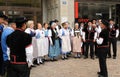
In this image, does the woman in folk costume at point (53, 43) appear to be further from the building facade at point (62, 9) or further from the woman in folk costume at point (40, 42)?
the building facade at point (62, 9)

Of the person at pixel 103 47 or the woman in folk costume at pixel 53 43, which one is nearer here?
the person at pixel 103 47

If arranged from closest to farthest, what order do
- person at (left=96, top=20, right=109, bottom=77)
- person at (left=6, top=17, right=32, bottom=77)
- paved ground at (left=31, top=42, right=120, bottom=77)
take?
person at (left=6, top=17, right=32, bottom=77) → person at (left=96, top=20, right=109, bottom=77) → paved ground at (left=31, top=42, right=120, bottom=77)

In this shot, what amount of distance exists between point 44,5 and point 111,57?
835 centimetres

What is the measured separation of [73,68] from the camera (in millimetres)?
12062

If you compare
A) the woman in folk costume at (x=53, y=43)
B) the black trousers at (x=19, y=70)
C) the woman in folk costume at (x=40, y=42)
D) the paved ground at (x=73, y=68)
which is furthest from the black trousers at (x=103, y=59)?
the woman in folk costume at (x=53, y=43)

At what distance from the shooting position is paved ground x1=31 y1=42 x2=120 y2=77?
10836mm

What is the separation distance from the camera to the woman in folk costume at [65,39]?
14.4 meters

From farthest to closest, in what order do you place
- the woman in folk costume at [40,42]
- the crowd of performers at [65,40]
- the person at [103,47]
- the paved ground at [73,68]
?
the crowd of performers at [65,40], the woman in folk costume at [40,42], the paved ground at [73,68], the person at [103,47]

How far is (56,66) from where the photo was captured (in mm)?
12555

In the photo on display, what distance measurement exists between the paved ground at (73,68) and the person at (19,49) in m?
4.28

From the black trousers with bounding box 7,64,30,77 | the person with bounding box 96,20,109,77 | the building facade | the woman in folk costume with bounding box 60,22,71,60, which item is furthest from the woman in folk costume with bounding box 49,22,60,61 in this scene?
the black trousers with bounding box 7,64,30,77

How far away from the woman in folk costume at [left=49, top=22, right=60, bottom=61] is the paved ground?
1.30 ft

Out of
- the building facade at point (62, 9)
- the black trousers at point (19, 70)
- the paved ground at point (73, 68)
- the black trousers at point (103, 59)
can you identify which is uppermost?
the building facade at point (62, 9)

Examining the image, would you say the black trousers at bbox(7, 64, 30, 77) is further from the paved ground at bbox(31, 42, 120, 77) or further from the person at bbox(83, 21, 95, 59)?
the person at bbox(83, 21, 95, 59)
